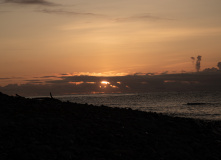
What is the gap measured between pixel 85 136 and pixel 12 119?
9.00 feet

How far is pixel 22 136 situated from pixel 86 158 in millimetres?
2261

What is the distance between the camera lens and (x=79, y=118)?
11.1m

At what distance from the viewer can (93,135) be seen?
9469 mm

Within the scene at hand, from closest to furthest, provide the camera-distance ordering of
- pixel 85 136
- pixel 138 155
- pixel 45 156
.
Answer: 1. pixel 45 156
2. pixel 138 155
3. pixel 85 136

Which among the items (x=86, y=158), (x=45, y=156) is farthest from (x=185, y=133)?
(x=45, y=156)

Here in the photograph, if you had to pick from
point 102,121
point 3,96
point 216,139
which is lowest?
point 216,139

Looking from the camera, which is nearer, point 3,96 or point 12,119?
point 12,119

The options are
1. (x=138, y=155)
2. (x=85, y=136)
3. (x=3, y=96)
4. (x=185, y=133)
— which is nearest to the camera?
(x=138, y=155)

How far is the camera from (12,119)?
10.0 m

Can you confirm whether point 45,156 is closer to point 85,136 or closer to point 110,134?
point 85,136

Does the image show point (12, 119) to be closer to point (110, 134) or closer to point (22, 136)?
point (22, 136)

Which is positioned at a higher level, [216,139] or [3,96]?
[3,96]

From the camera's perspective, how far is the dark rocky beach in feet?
26.5

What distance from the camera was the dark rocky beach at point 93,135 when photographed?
26.5ft
